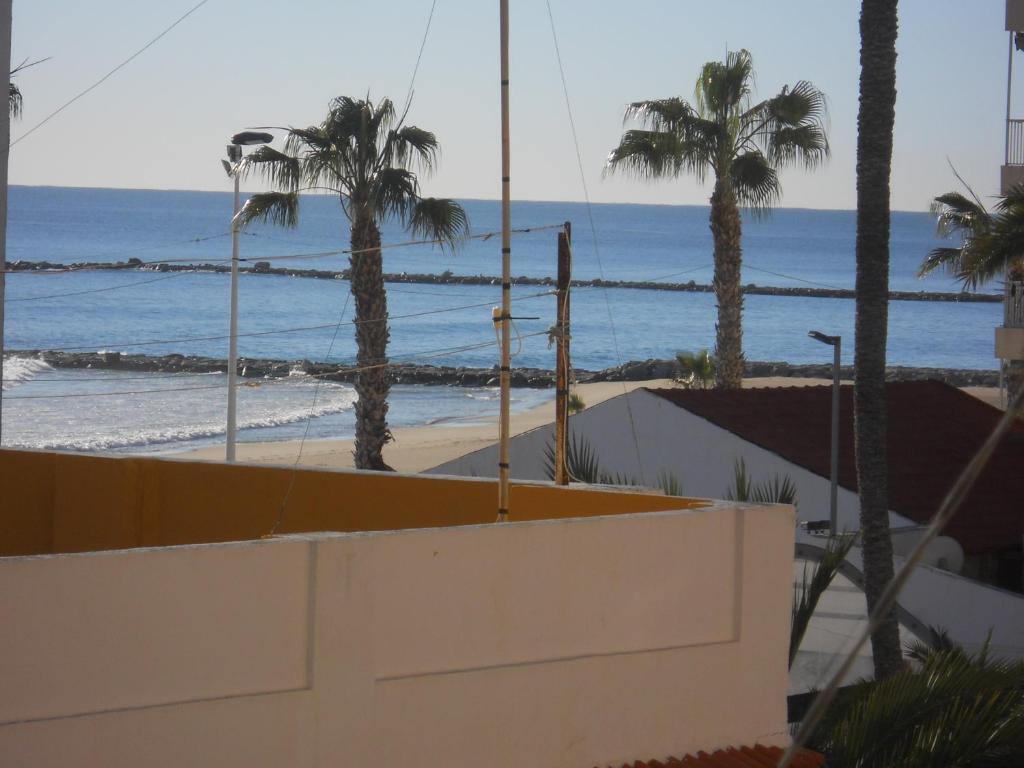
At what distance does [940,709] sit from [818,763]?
852 mm

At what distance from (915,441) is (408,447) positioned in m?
21.6

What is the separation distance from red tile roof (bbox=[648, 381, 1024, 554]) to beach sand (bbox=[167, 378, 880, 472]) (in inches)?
406

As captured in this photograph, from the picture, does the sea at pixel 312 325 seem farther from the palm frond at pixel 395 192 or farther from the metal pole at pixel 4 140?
the metal pole at pixel 4 140

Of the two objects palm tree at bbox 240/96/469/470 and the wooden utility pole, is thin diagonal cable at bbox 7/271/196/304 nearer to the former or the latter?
palm tree at bbox 240/96/469/470

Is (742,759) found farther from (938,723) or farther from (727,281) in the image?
(727,281)

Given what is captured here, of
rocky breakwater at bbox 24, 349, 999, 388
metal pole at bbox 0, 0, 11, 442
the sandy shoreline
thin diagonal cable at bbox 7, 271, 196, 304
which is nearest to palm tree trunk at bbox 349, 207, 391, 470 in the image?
the sandy shoreline

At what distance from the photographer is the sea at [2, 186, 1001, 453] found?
159ft

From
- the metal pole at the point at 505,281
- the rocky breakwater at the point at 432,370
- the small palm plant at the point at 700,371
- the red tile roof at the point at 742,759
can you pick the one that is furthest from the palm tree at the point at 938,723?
the rocky breakwater at the point at 432,370

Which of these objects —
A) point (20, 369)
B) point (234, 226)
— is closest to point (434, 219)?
point (234, 226)

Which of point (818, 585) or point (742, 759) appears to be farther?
point (818, 585)

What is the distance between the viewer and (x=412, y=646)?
7309 mm

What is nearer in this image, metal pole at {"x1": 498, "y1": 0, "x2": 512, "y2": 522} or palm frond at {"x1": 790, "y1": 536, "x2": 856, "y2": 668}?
metal pole at {"x1": 498, "y1": 0, "x2": 512, "y2": 522}

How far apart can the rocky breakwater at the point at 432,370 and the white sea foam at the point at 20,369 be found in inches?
29.7

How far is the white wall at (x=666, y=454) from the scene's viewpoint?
19.8 m
